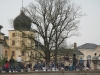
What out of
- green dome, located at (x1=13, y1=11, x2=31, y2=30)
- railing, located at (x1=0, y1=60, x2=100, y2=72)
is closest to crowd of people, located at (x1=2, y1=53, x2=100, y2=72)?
railing, located at (x1=0, y1=60, x2=100, y2=72)

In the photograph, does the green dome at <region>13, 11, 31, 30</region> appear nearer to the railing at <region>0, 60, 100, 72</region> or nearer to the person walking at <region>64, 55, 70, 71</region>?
the railing at <region>0, 60, 100, 72</region>

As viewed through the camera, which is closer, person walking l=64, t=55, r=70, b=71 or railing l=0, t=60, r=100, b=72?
person walking l=64, t=55, r=70, b=71

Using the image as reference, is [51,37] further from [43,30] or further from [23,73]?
[23,73]

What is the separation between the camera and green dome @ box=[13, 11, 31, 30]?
56.0 meters

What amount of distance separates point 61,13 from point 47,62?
20.0 metres

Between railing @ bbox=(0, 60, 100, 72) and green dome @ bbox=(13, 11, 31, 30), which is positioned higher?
green dome @ bbox=(13, 11, 31, 30)

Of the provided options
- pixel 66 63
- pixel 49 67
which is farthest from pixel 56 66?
pixel 66 63

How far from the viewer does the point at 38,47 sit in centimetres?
5650

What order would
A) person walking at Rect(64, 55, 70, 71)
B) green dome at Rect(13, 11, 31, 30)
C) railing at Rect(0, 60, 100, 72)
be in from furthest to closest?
1. green dome at Rect(13, 11, 31, 30)
2. railing at Rect(0, 60, 100, 72)
3. person walking at Rect(64, 55, 70, 71)

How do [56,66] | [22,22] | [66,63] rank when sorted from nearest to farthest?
[66,63], [56,66], [22,22]

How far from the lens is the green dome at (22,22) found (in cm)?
5604

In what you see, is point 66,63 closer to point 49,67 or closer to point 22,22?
point 49,67

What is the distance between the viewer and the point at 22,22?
57938 mm

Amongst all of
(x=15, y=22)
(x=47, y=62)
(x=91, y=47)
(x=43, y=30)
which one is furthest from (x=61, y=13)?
(x=91, y=47)
